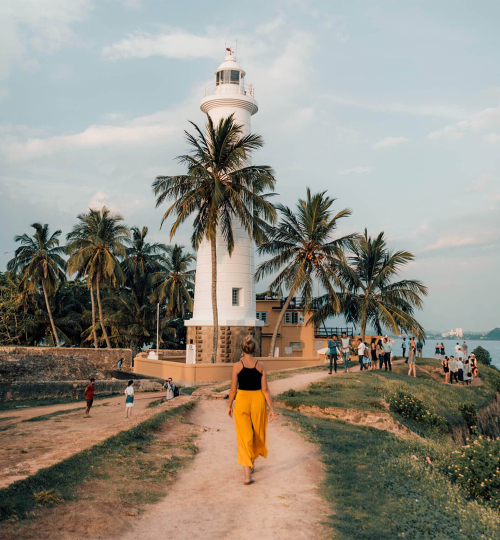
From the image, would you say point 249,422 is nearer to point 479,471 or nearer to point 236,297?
point 479,471

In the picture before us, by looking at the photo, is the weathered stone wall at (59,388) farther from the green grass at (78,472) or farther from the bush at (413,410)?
the green grass at (78,472)

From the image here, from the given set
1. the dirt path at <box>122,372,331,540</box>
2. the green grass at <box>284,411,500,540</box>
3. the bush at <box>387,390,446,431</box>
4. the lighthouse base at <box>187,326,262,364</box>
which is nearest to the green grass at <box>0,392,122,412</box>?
the lighthouse base at <box>187,326,262,364</box>

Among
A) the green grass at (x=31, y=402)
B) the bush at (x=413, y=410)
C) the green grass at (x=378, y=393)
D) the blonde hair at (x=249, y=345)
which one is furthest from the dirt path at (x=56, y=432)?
the bush at (x=413, y=410)

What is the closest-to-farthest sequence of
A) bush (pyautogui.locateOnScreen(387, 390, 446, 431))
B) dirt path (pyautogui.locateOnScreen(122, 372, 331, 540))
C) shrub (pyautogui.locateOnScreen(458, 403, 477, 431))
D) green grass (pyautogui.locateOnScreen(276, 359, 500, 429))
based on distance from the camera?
dirt path (pyautogui.locateOnScreen(122, 372, 331, 540)) → green grass (pyautogui.locateOnScreen(276, 359, 500, 429)) → bush (pyautogui.locateOnScreen(387, 390, 446, 431)) → shrub (pyautogui.locateOnScreen(458, 403, 477, 431))

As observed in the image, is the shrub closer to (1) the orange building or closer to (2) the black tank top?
(2) the black tank top

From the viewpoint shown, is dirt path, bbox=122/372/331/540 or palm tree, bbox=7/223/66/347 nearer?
dirt path, bbox=122/372/331/540

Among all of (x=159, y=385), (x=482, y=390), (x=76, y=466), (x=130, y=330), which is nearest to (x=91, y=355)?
(x=130, y=330)

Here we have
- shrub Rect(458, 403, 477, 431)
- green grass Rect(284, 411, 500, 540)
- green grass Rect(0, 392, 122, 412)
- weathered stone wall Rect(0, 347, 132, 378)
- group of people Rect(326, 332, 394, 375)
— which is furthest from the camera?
weathered stone wall Rect(0, 347, 132, 378)

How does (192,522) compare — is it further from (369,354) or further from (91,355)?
(91,355)

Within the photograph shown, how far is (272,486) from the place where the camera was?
661cm

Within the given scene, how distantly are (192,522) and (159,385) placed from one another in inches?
871

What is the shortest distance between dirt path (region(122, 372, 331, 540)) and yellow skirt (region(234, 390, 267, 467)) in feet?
1.53

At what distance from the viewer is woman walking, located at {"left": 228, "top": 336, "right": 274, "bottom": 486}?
6.53 meters

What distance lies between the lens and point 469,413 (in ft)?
61.1
